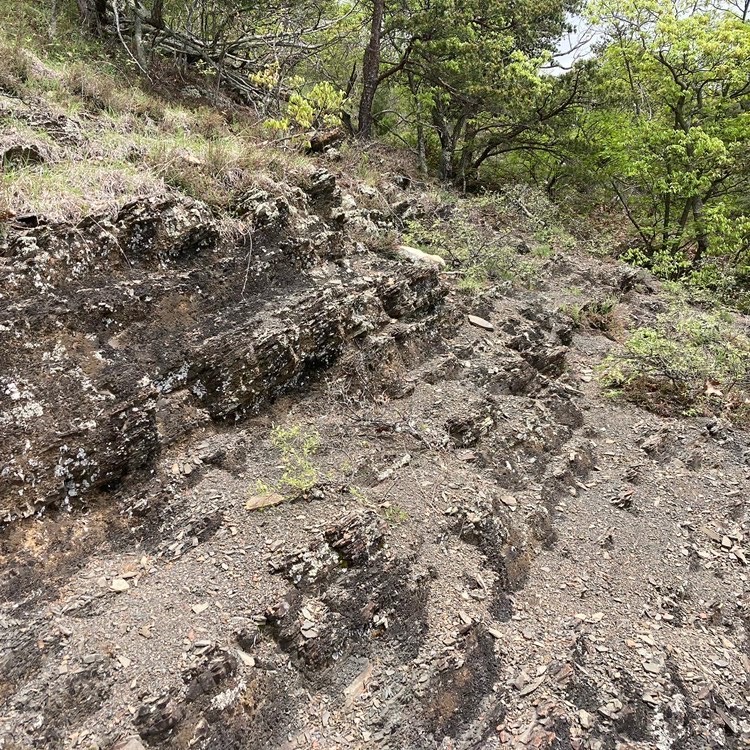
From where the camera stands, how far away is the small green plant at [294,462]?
3836 mm

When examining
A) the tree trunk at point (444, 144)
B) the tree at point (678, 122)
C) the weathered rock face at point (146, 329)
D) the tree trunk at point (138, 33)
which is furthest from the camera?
the tree trunk at point (444, 144)

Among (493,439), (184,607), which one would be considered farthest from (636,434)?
(184,607)

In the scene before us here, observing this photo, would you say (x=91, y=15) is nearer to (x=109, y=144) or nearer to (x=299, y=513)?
(x=109, y=144)

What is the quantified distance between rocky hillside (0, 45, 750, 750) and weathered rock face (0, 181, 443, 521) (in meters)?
0.02

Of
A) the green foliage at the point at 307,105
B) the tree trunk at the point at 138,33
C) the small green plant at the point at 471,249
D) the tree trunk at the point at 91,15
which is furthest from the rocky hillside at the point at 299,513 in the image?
the tree trunk at the point at 91,15

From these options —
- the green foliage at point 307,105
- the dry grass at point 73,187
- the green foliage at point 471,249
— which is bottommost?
the green foliage at point 471,249

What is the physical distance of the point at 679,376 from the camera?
6.61 m

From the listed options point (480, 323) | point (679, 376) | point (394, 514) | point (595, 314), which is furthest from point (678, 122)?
point (394, 514)

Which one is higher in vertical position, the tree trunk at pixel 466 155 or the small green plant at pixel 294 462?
the tree trunk at pixel 466 155

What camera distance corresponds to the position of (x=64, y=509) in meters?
3.22

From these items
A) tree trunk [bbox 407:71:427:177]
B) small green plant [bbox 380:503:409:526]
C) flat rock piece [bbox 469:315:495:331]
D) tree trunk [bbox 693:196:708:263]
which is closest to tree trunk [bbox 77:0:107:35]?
tree trunk [bbox 407:71:427:177]

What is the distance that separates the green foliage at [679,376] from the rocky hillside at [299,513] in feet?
2.67

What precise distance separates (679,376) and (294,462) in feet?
17.4

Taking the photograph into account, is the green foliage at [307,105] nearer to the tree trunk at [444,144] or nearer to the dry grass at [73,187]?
the dry grass at [73,187]
